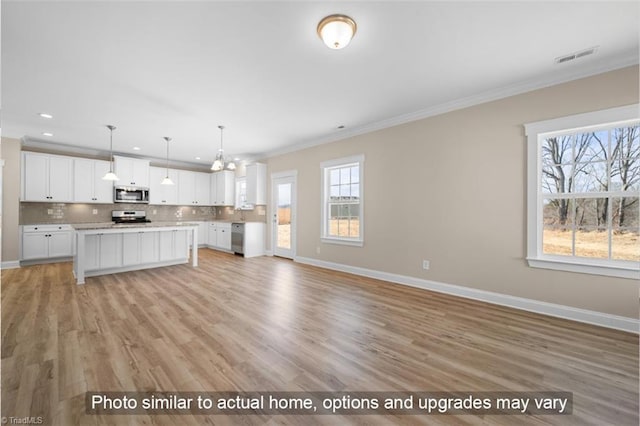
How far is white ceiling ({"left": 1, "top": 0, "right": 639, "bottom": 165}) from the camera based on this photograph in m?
1.95

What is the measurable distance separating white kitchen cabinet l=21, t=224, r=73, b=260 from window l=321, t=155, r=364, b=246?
5.75 m

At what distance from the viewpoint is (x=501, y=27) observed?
6.89 feet

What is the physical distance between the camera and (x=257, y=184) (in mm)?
6652

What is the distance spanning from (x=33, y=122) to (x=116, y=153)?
89.5 inches

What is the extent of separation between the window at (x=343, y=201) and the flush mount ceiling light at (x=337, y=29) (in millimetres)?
2652

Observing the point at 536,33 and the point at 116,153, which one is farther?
the point at 116,153

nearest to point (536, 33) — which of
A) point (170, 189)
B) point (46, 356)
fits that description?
point (46, 356)

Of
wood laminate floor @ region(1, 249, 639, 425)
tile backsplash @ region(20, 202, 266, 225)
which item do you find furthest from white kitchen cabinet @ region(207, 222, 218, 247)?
wood laminate floor @ region(1, 249, 639, 425)

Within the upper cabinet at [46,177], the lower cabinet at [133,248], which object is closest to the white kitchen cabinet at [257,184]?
the lower cabinet at [133,248]

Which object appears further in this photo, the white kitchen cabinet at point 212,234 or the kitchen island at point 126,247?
the white kitchen cabinet at point 212,234

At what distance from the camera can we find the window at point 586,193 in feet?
8.50

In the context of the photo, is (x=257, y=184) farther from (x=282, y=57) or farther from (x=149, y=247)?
(x=282, y=57)

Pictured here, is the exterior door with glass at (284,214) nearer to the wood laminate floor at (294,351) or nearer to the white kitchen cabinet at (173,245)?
the white kitchen cabinet at (173,245)

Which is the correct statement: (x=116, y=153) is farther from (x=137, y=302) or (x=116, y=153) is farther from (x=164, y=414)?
(x=164, y=414)
